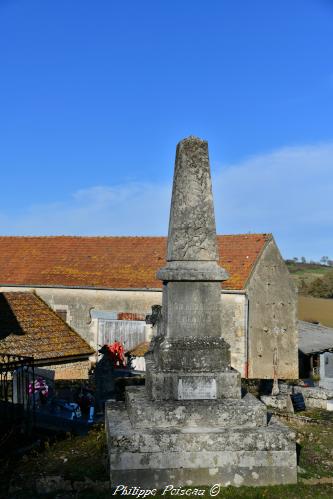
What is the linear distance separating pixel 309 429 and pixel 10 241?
2075 centimetres

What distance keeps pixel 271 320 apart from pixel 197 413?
1472 centimetres

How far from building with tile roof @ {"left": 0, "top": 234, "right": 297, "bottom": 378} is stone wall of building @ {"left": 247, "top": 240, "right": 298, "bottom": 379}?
39mm

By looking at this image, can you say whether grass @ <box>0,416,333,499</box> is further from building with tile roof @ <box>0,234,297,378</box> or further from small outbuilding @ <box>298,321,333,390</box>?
small outbuilding @ <box>298,321,333,390</box>

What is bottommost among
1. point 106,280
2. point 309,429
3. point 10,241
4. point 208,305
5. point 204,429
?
point 309,429

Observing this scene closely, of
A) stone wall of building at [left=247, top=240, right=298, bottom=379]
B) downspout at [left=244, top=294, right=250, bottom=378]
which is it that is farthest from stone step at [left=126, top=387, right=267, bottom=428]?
stone wall of building at [left=247, top=240, right=298, bottom=379]

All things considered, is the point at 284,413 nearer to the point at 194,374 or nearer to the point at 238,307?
the point at 194,374

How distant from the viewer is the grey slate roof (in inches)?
963

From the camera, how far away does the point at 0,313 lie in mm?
17766

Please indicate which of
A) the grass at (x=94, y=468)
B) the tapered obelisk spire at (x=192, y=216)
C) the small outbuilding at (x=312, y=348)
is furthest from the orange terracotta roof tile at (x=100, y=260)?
the tapered obelisk spire at (x=192, y=216)

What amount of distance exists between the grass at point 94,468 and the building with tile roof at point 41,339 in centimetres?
848

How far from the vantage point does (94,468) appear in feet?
22.0

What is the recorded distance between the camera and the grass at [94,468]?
6109mm

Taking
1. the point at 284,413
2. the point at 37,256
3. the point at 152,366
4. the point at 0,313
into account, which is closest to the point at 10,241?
the point at 37,256

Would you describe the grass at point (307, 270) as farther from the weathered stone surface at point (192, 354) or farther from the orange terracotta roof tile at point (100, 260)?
the weathered stone surface at point (192, 354)
